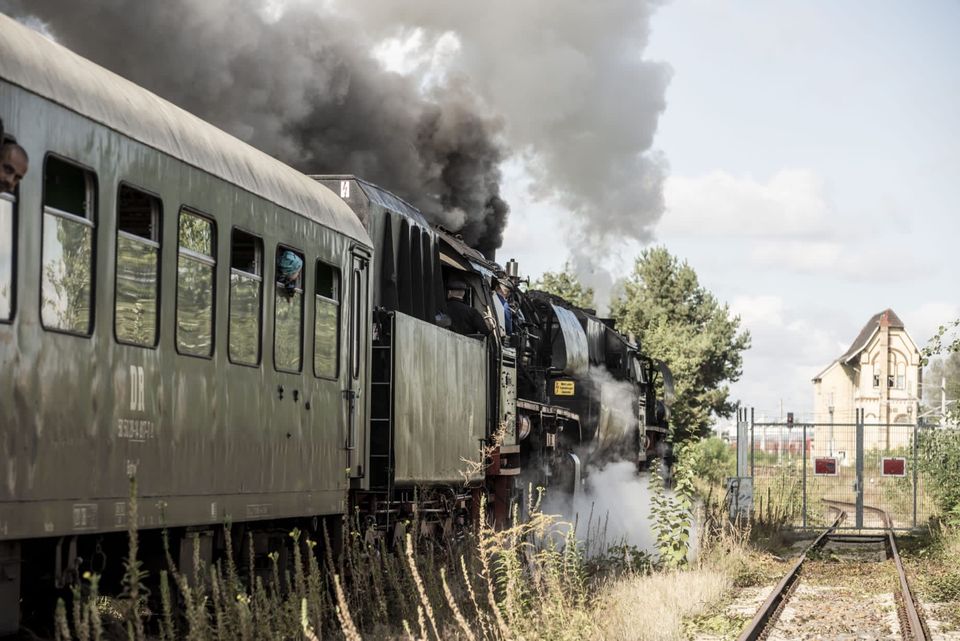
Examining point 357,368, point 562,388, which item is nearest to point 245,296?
point 357,368

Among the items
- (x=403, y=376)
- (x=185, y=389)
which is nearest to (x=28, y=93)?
(x=185, y=389)

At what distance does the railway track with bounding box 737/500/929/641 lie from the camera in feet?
37.9

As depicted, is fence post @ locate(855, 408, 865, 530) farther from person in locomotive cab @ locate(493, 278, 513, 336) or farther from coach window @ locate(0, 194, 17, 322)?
coach window @ locate(0, 194, 17, 322)

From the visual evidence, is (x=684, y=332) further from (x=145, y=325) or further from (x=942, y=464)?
(x=145, y=325)

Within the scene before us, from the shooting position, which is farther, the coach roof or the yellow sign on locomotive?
the yellow sign on locomotive

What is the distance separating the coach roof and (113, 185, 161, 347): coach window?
36 cm

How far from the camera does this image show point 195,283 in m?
7.97

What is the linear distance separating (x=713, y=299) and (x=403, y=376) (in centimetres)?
4672

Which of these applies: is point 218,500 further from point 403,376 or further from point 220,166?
point 403,376

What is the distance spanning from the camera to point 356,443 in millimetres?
10719

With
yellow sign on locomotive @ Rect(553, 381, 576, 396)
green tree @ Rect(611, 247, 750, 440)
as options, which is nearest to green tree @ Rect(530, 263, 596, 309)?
green tree @ Rect(611, 247, 750, 440)

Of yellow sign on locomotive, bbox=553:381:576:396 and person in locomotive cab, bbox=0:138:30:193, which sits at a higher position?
person in locomotive cab, bbox=0:138:30:193

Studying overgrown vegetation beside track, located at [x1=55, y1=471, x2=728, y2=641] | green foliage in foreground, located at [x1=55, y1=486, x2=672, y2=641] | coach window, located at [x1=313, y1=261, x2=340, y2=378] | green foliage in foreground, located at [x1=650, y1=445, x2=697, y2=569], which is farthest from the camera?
green foliage in foreground, located at [x1=650, y1=445, x2=697, y2=569]

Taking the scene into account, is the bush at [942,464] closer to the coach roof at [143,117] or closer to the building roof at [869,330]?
the coach roof at [143,117]
